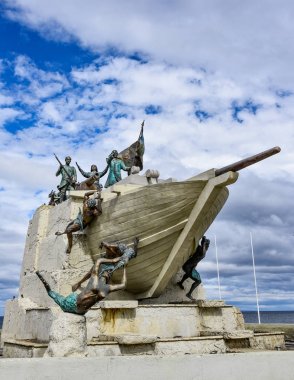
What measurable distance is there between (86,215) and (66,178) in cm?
354

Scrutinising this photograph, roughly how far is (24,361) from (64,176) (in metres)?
9.30

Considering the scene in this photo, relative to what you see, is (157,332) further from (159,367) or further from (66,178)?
(66,178)

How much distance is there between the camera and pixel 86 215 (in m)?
10.2

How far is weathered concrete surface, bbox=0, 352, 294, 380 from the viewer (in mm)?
4516

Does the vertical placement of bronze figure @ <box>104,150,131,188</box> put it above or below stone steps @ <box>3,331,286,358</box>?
above

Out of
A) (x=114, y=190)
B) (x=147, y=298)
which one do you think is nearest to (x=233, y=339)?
(x=147, y=298)

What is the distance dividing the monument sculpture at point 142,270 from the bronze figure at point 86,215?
2 cm

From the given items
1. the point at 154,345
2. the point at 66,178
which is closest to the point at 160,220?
the point at 154,345

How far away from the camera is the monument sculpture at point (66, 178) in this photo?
43.7 feet

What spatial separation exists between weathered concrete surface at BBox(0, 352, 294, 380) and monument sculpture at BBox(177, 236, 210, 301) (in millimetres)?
5337

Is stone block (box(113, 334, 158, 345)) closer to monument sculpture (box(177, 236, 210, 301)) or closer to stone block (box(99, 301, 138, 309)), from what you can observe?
stone block (box(99, 301, 138, 309))

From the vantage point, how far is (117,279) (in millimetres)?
9859

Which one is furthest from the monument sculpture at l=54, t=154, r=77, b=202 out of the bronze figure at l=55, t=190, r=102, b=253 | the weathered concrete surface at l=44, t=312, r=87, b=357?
the weathered concrete surface at l=44, t=312, r=87, b=357

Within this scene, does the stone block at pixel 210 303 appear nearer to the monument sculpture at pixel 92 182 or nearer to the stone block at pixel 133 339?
the stone block at pixel 133 339
